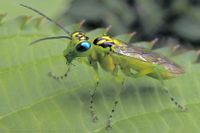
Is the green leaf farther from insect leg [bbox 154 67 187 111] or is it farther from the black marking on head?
the black marking on head

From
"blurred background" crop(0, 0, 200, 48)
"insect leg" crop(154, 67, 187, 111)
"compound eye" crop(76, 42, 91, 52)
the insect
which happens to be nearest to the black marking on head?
the insect

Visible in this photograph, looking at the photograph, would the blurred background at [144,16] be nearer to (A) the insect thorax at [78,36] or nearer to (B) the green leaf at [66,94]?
(B) the green leaf at [66,94]

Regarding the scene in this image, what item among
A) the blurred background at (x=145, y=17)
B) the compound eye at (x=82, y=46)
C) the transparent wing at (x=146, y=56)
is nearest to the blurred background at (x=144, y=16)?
the blurred background at (x=145, y=17)

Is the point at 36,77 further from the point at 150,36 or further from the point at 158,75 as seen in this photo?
the point at 150,36

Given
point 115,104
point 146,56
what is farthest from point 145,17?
point 115,104

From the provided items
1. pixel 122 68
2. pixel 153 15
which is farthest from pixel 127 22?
pixel 122 68

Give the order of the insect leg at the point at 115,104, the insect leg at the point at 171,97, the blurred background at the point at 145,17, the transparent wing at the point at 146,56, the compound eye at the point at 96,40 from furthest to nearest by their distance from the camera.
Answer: the blurred background at the point at 145,17
the transparent wing at the point at 146,56
the compound eye at the point at 96,40
the insect leg at the point at 171,97
the insect leg at the point at 115,104
